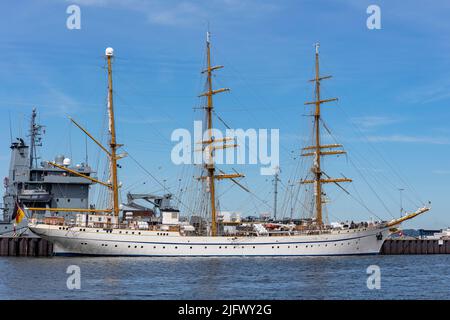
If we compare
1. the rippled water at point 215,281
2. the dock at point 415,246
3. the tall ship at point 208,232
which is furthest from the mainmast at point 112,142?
the dock at point 415,246

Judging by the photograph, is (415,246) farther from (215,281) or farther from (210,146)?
(215,281)

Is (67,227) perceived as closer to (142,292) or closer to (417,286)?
(142,292)

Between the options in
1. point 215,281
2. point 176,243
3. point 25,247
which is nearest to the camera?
point 215,281

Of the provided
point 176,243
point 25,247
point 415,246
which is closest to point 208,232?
point 176,243

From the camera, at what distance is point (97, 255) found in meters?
69.9

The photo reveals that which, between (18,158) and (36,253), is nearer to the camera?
(36,253)

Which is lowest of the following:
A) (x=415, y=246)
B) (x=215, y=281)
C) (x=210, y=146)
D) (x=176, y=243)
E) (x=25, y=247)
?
(x=415, y=246)

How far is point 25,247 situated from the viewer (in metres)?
74.7

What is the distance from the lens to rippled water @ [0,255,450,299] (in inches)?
1427

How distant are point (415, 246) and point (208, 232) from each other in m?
39.7

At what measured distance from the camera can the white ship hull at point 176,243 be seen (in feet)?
230

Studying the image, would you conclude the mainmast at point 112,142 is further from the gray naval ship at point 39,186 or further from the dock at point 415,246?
the dock at point 415,246
